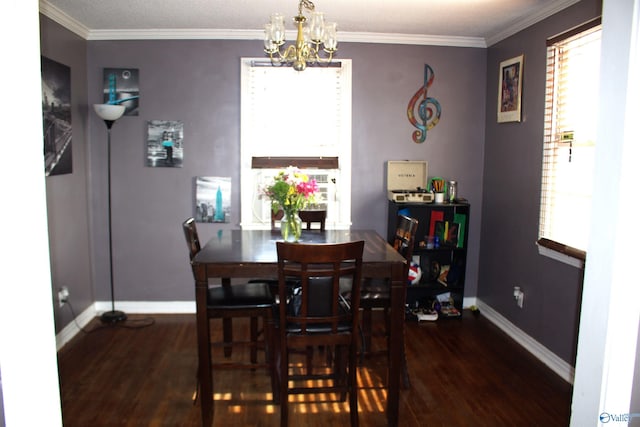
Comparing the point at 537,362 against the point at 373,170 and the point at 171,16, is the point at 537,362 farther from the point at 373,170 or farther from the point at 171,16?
the point at 171,16

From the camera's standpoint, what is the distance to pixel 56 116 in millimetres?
3561

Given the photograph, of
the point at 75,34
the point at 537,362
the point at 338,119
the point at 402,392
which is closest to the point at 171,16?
the point at 75,34

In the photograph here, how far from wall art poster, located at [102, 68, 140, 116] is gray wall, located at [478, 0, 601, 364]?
3133 millimetres

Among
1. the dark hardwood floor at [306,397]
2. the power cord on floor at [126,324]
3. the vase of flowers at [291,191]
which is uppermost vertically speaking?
the vase of flowers at [291,191]

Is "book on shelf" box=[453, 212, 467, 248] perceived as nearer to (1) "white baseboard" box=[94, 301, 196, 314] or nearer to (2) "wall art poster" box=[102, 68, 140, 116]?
(1) "white baseboard" box=[94, 301, 196, 314]

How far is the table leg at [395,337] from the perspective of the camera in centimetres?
257

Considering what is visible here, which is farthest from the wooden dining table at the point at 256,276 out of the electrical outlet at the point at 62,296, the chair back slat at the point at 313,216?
the electrical outlet at the point at 62,296

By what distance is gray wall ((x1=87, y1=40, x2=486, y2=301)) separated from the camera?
4191 mm

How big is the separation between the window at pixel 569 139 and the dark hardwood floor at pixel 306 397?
0.91 metres

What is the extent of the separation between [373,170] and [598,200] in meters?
3.05

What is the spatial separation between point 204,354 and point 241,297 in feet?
1.35

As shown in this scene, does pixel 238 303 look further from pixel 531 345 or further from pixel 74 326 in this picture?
pixel 531 345

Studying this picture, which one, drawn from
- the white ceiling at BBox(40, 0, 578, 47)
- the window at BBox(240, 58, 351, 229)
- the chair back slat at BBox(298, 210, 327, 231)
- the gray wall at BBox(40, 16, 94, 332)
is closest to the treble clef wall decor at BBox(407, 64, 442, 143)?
A: the white ceiling at BBox(40, 0, 578, 47)

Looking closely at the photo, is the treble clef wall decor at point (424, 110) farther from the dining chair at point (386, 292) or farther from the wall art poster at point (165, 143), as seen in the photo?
the wall art poster at point (165, 143)
